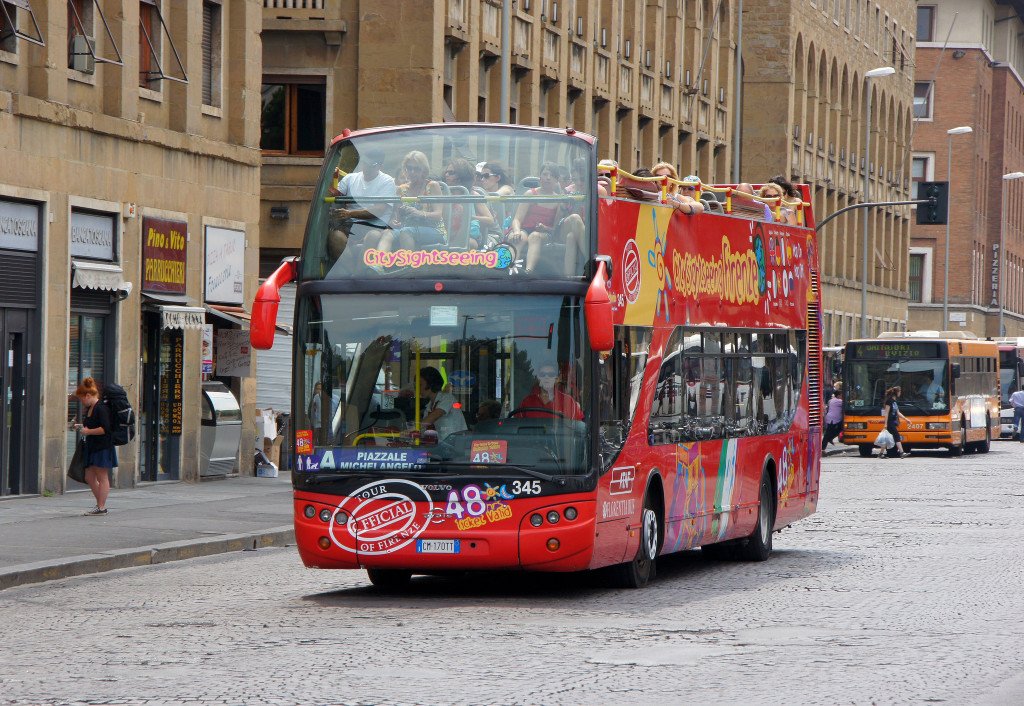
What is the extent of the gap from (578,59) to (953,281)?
211 ft

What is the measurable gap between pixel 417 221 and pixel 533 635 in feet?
11.6

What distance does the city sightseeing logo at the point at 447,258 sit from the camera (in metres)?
13.9

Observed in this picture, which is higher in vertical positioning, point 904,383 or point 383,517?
point 904,383

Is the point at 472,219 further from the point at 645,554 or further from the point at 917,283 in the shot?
the point at 917,283

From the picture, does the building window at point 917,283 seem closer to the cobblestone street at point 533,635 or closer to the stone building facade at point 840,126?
the stone building facade at point 840,126

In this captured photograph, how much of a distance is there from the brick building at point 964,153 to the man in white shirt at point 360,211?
87555 mm

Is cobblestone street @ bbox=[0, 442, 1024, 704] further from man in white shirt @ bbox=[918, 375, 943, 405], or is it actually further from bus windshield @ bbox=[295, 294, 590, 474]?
man in white shirt @ bbox=[918, 375, 943, 405]

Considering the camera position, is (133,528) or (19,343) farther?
(19,343)

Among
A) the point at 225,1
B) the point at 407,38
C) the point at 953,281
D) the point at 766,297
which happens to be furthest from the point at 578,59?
the point at 953,281

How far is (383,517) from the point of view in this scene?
45.1ft

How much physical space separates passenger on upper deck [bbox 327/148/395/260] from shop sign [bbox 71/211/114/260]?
1238 cm

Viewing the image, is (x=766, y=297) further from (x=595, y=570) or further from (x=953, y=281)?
(x=953, y=281)

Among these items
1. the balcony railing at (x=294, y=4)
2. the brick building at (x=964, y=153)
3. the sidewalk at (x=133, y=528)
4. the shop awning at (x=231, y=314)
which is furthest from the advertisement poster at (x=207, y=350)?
the brick building at (x=964, y=153)

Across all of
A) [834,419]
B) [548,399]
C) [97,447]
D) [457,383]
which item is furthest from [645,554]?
[834,419]
